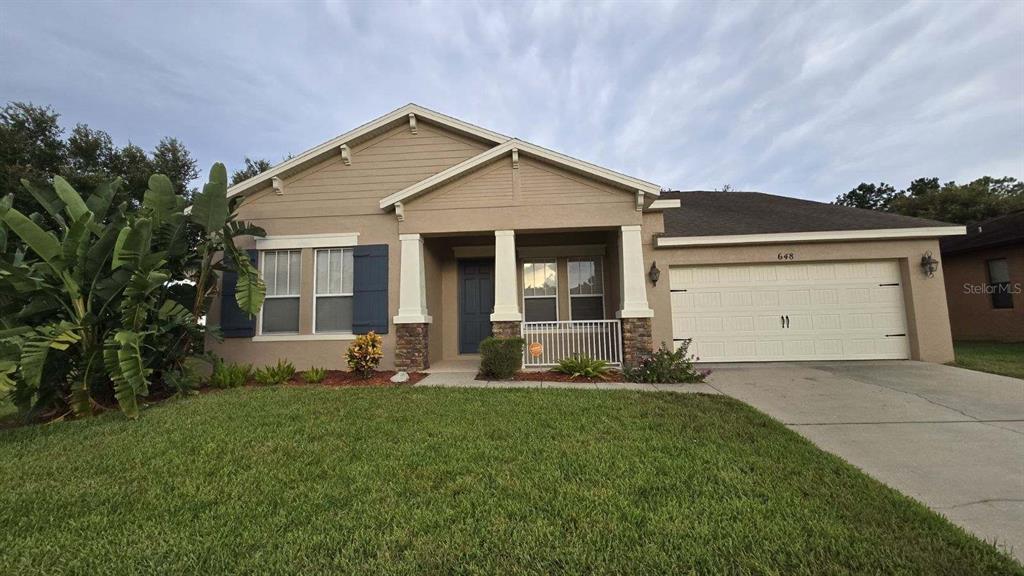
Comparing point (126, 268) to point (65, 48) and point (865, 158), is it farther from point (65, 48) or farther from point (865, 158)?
point (865, 158)

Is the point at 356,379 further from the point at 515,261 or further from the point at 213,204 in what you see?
the point at 515,261

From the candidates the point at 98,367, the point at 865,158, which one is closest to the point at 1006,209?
the point at 865,158

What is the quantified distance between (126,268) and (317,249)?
134 inches

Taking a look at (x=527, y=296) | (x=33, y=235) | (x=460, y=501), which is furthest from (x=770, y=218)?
(x=33, y=235)

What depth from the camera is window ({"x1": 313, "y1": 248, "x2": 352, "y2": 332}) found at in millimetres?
8320

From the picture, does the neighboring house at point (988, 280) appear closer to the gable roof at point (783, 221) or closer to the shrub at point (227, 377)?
the gable roof at point (783, 221)

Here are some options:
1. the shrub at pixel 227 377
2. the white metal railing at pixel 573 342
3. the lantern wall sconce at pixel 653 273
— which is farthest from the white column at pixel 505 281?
the shrub at pixel 227 377

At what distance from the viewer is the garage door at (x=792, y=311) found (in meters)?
8.41

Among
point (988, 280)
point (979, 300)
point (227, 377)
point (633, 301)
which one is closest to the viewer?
point (227, 377)

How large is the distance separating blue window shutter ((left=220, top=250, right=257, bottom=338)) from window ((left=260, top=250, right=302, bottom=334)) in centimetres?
25

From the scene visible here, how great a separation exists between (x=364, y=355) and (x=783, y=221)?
9.84 m

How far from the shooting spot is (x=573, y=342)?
27.1 ft

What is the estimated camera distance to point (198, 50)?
10.1 meters

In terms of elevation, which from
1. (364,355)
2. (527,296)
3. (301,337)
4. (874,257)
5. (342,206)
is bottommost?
(364,355)
